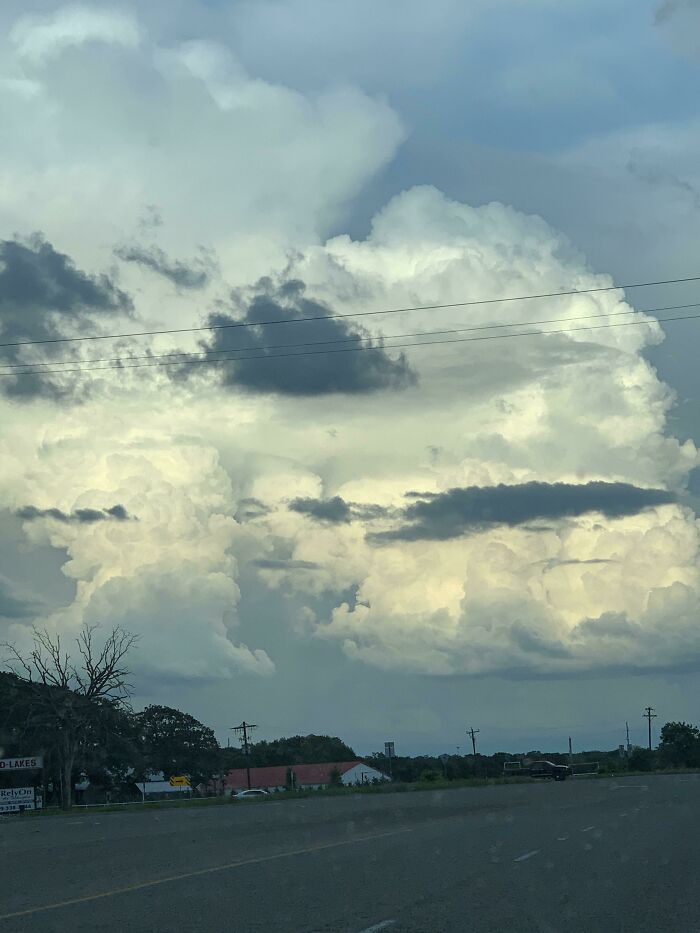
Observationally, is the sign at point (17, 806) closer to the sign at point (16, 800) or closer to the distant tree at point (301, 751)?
the sign at point (16, 800)

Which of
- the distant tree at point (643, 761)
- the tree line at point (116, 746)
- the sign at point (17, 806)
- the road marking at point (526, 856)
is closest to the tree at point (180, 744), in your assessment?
the tree line at point (116, 746)

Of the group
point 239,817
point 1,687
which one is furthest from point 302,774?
point 239,817

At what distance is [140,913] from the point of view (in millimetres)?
13633

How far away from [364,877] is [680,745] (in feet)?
520

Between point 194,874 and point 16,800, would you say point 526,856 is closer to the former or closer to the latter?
point 194,874

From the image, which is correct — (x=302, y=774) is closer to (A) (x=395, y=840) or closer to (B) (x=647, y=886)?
(A) (x=395, y=840)

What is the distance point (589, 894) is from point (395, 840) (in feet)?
33.3

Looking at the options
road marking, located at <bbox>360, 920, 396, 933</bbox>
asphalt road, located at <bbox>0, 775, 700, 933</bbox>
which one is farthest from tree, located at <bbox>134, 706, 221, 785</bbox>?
road marking, located at <bbox>360, 920, 396, 933</bbox>

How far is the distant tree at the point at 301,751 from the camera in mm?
178000

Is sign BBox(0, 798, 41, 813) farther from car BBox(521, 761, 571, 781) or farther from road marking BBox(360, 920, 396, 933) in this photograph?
car BBox(521, 761, 571, 781)

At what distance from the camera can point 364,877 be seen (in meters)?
17.4

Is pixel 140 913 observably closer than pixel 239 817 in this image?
Yes

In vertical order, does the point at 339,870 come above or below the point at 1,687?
below

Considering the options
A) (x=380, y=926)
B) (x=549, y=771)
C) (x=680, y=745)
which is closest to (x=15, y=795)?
(x=380, y=926)
